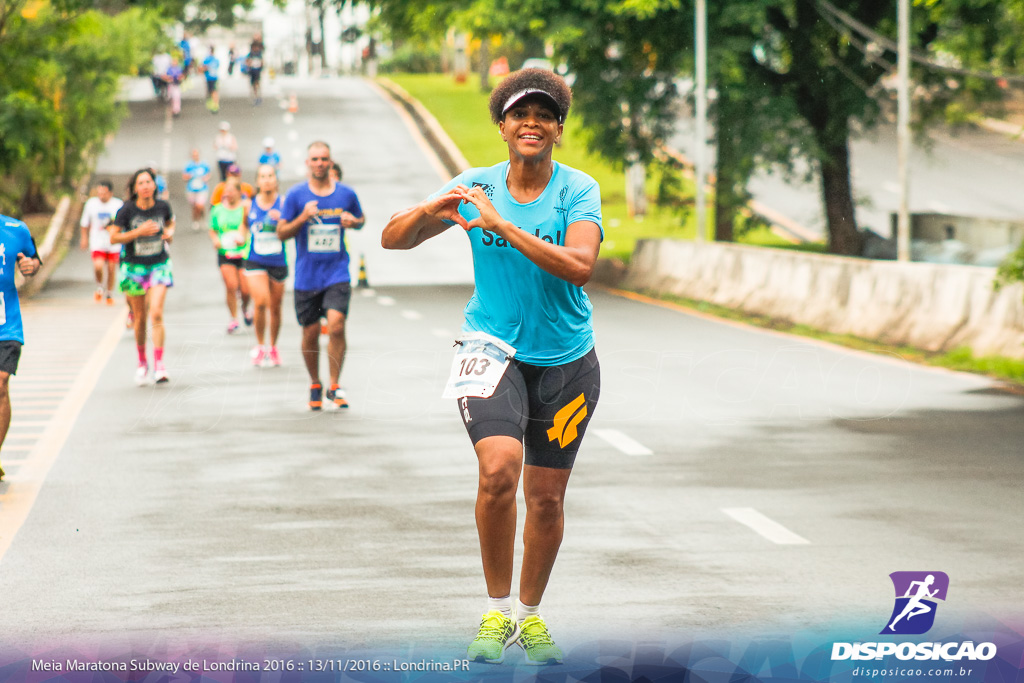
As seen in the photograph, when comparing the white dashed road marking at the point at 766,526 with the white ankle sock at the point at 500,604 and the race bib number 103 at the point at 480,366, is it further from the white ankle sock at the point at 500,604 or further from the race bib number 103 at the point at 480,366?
the race bib number 103 at the point at 480,366

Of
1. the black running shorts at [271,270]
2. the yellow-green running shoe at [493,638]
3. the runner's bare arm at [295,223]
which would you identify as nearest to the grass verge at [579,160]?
the black running shorts at [271,270]

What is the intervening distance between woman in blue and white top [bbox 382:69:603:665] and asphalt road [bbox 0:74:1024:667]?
0.50m

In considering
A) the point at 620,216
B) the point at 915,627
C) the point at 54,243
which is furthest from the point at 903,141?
the point at 620,216

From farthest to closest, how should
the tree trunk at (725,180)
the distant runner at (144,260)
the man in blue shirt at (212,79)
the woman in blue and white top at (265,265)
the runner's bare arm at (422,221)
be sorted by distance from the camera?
the man in blue shirt at (212,79)
the tree trunk at (725,180)
the woman in blue and white top at (265,265)
the distant runner at (144,260)
the runner's bare arm at (422,221)

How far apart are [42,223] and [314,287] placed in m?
24.7

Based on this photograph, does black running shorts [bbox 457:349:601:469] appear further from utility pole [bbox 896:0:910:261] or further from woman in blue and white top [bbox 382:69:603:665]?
utility pole [bbox 896:0:910:261]

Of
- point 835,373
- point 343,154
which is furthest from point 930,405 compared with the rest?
point 343,154

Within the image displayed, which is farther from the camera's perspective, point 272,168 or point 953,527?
point 272,168

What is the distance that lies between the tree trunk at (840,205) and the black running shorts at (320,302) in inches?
681

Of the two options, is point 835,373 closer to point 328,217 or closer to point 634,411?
point 634,411

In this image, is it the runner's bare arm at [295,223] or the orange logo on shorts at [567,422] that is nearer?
the orange logo on shorts at [567,422]

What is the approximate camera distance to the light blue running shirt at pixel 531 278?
529 centimetres

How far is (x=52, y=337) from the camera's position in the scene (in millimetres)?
18812

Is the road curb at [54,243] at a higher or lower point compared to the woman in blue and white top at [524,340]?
lower
